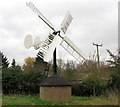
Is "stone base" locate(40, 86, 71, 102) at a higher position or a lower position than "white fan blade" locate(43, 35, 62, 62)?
lower

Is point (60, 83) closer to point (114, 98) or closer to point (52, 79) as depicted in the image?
point (52, 79)

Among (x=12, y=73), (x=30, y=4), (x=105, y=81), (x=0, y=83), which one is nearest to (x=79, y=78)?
(x=105, y=81)

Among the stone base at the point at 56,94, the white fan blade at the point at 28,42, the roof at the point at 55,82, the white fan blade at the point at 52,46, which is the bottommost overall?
the stone base at the point at 56,94

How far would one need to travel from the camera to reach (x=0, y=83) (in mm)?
20453

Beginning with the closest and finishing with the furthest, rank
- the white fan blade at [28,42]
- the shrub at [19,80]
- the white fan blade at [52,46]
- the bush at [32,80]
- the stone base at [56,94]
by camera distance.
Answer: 1. the white fan blade at [52,46]
2. the stone base at [56,94]
3. the white fan blade at [28,42]
4. the shrub at [19,80]
5. the bush at [32,80]

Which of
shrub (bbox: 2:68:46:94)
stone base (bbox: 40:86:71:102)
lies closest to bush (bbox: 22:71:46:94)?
shrub (bbox: 2:68:46:94)

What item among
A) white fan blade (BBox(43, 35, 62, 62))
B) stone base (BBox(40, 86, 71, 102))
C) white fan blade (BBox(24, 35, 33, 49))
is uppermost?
white fan blade (BBox(24, 35, 33, 49))

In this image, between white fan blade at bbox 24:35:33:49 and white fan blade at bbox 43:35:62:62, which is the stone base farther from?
white fan blade at bbox 24:35:33:49

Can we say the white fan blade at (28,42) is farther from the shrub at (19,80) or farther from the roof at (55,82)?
the shrub at (19,80)

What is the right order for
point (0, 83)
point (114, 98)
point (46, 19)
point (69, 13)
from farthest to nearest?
point (0, 83) → point (69, 13) → point (46, 19) → point (114, 98)

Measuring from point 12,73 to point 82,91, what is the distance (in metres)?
9.04

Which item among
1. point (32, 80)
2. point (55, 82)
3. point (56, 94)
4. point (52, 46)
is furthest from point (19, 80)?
point (52, 46)

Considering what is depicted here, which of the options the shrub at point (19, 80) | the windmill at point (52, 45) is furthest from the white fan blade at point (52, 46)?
the shrub at point (19, 80)

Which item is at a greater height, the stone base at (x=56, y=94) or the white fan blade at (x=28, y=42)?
the white fan blade at (x=28, y=42)
